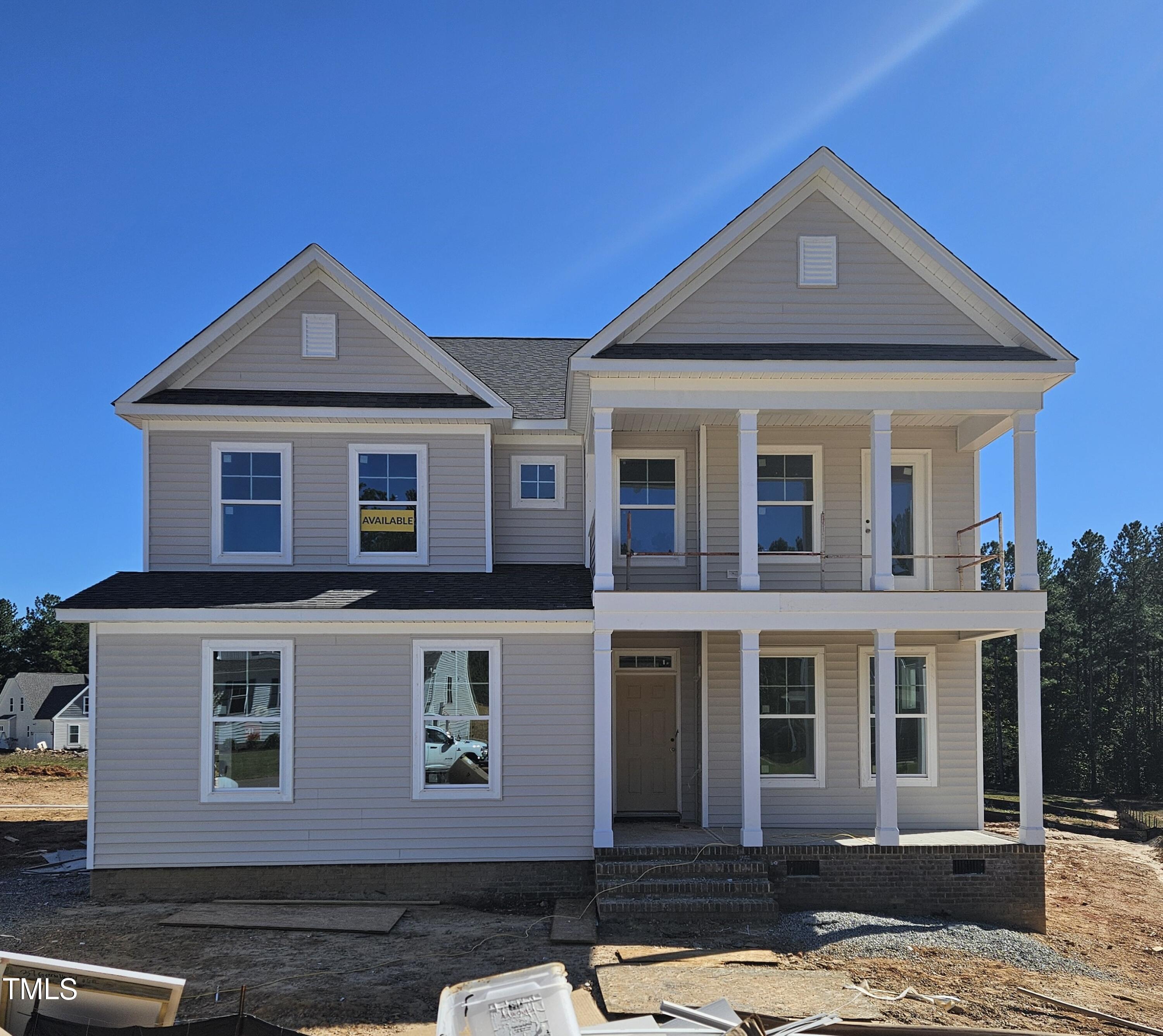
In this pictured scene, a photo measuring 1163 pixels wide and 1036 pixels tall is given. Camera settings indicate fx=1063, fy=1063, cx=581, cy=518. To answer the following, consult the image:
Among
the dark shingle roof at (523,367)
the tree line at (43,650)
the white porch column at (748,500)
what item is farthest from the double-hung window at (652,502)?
the tree line at (43,650)

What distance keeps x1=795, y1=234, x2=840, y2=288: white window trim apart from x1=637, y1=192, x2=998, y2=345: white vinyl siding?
0.02m

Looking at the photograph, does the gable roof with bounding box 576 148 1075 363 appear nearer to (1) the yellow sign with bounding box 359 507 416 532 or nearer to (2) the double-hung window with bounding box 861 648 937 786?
(1) the yellow sign with bounding box 359 507 416 532

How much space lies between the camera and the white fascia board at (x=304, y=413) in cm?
1467

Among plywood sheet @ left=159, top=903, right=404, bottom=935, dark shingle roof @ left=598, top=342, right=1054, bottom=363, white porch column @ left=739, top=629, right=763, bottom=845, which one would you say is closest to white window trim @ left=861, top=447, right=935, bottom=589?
dark shingle roof @ left=598, top=342, right=1054, bottom=363

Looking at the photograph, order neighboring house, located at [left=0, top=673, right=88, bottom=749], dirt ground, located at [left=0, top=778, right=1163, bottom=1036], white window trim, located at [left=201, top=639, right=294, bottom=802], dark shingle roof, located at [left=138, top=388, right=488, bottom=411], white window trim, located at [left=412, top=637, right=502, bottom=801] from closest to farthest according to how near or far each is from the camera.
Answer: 1. dirt ground, located at [left=0, top=778, right=1163, bottom=1036]
2. white window trim, located at [left=201, top=639, right=294, bottom=802]
3. white window trim, located at [left=412, top=637, right=502, bottom=801]
4. dark shingle roof, located at [left=138, top=388, right=488, bottom=411]
5. neighboring house, located at [left=0, top=673, right=88, bottom=749]

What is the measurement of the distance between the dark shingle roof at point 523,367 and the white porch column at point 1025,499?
614 cm

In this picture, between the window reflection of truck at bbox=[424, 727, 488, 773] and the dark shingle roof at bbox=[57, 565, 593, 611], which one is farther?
the window reflection of truck at bbox=[424, 727, 488, 773]

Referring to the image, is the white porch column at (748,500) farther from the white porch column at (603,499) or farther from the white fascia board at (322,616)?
the white fascia board at (322,616)

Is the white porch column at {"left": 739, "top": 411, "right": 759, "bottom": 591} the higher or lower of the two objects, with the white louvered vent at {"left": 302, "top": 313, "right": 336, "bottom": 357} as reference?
lower

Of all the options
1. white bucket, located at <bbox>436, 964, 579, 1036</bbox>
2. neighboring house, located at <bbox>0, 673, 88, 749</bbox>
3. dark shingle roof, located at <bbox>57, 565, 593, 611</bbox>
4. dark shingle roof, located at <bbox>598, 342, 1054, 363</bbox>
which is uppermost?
dark shingle roof, located at <bbox>598, 342, 1054, 363</bbox>

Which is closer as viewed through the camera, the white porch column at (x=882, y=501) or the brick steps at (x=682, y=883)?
the brick steps at (x=682, y=883)

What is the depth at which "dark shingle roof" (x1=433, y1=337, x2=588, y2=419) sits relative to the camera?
16469mm

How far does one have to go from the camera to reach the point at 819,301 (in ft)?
45.5

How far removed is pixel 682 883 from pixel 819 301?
7499 mm
